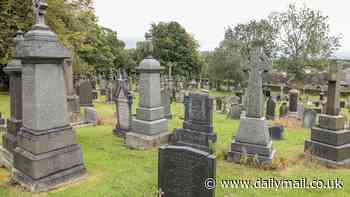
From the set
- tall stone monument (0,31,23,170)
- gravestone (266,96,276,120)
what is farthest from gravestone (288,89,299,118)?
tall stone monument (0,31,23,170)

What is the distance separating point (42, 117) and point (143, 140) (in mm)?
3324

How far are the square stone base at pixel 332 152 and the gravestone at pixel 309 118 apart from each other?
16.3ft

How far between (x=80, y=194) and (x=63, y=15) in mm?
14391

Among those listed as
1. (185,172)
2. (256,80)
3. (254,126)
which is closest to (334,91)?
(256,80)

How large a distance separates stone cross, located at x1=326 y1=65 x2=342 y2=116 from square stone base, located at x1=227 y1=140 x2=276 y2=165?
191 centimetres

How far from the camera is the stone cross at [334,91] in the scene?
6.59 m

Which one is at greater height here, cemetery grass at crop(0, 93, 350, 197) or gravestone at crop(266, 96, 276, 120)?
gravestone at crop(266, 96, 276, 120)

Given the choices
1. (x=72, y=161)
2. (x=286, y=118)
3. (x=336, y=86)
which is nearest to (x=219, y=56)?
(x=286, y=118)

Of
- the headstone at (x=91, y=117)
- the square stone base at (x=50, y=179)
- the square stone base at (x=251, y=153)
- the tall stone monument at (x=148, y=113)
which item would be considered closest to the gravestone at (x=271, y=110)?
the square stone base at (x=251, y=153)

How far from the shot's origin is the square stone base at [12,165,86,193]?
459 cm

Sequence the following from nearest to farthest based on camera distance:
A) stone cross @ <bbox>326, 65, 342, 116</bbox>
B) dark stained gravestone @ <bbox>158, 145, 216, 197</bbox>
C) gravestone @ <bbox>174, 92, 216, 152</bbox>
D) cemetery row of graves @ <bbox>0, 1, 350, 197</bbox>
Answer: dark stained gravestone @ <bbox>158, 145, 216, 197</bbox> → cemetery row of graves @ <bbox>0, 1, 350, 197</bbox> → stone cross @ <bbox>326, 65, 342, 116</bbox> → gravestone @ <bbox>174, 92, 216, 152</bbox>

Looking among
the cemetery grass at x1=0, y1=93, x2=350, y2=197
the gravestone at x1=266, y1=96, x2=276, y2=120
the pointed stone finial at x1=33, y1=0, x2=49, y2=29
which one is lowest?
the cemetery grass at x1=0, y1=93, x2=350, y2=197

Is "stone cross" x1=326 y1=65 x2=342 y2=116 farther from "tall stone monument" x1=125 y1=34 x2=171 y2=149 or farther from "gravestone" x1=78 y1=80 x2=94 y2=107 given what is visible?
"gravestone" x1=78 y1=80 x2=94 y2=107

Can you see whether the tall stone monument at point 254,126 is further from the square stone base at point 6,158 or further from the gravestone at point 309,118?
the gravestone at point 309,118
